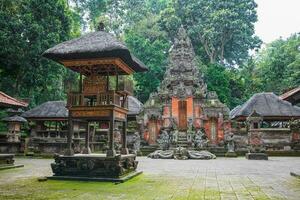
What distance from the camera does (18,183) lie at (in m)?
9.57

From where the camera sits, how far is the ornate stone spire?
100.0 feet

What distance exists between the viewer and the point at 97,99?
11328 mm

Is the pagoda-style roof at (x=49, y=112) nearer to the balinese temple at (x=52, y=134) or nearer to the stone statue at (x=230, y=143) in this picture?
the balinese temple at (x=52, y=134)

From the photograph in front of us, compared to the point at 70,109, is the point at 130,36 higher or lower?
higher

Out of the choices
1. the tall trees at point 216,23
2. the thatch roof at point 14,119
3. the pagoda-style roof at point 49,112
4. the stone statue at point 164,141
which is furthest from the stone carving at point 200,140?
the tall trees at point 216,23

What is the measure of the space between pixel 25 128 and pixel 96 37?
1883 cm

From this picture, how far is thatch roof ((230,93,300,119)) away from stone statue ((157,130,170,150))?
712 cm

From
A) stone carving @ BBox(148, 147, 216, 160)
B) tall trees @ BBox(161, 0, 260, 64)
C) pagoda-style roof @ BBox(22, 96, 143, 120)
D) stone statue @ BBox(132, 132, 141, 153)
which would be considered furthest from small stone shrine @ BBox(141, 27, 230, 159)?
tall trees @ BBox(161, 0, 260, 64)

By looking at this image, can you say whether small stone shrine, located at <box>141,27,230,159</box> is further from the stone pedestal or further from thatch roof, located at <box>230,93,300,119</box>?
the stone pedestal

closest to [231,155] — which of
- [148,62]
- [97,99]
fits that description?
[97,99]

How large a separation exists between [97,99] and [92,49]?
5.62ft

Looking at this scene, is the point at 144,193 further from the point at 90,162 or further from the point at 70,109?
the point at 70,109

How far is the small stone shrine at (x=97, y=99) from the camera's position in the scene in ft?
34.6

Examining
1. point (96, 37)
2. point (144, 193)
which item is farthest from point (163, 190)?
point (96, 37)
